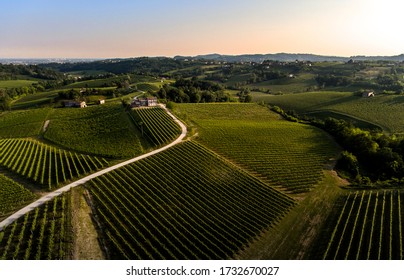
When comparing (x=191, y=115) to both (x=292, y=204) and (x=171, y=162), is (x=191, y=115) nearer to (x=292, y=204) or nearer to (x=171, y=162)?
(x=171, y=162)

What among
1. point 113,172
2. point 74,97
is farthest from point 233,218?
point 74,97

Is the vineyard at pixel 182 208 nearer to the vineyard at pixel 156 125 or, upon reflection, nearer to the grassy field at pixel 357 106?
the vineyard at pixel 156 125

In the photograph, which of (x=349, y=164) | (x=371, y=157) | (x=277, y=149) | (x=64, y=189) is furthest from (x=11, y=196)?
(x=371, y=157)

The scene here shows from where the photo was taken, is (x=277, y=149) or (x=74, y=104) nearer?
(x=277, y=149)

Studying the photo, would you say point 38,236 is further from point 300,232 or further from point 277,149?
point 277,149

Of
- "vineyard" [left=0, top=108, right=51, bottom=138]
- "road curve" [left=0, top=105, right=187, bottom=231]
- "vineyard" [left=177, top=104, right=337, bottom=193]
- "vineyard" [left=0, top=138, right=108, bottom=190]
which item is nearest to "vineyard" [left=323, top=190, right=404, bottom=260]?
"vineyard" [left=177, top=104, right=337, bottom=193]

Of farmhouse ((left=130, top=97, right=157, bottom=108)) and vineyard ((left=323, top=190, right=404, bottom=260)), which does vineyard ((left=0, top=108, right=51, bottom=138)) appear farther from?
vineyard ((left=323, top=190, right=404, bottom=260))

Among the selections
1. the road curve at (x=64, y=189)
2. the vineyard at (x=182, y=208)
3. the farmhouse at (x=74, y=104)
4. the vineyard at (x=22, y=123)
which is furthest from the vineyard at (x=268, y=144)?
the vineyard at (x=22, y=123)
